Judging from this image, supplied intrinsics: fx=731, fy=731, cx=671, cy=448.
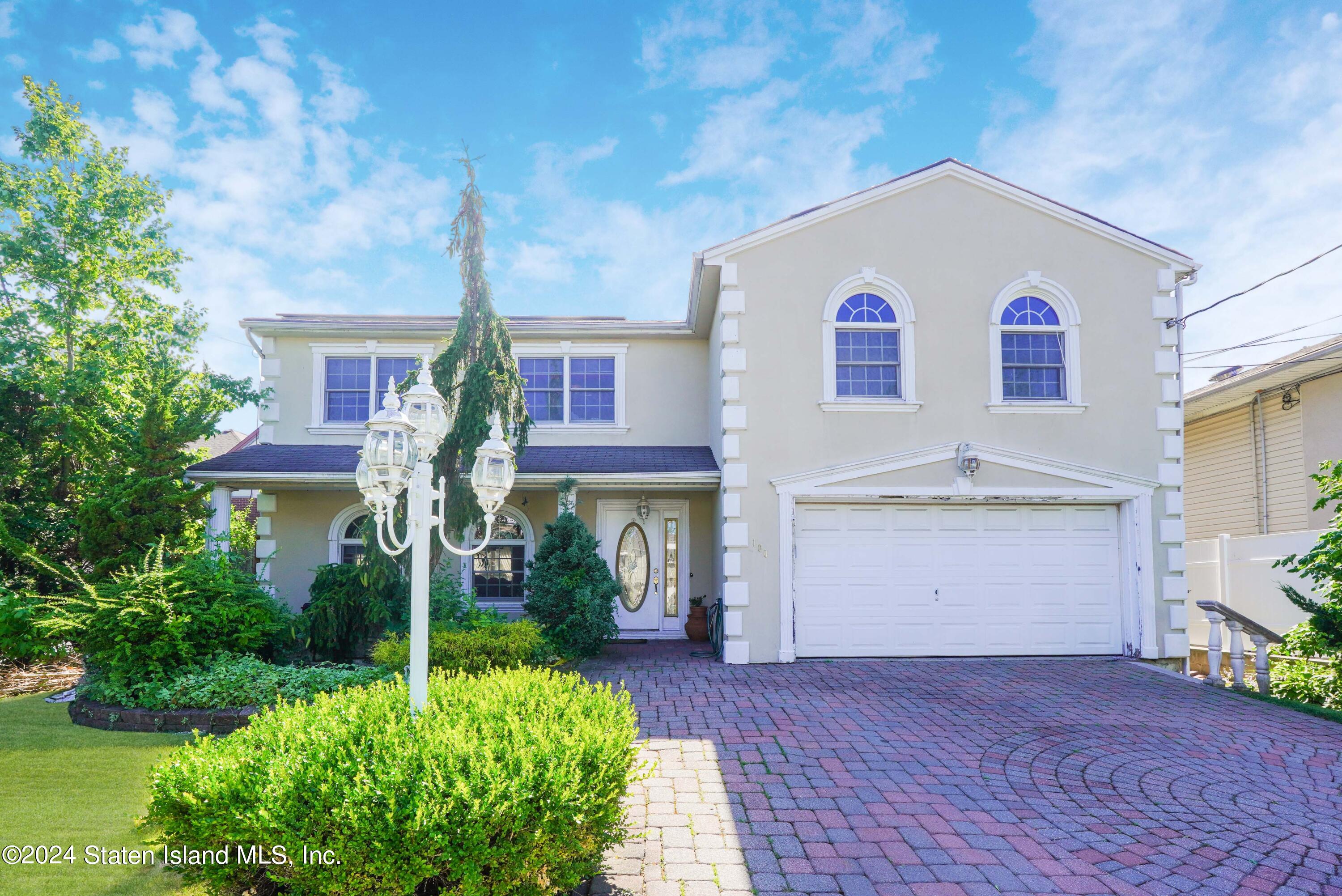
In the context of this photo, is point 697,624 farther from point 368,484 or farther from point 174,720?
point 368,484

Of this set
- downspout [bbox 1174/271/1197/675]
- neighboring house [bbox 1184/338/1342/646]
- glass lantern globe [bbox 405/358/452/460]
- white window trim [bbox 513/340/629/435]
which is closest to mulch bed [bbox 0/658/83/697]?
white window trim [bbox 513/340/629/435]

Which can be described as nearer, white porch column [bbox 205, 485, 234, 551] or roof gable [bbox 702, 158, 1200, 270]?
roof gable [bbox 702, 158, 1200, 270]

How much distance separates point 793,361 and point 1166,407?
220 inches

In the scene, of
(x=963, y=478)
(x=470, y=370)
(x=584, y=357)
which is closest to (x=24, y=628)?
(x=470, y=370)

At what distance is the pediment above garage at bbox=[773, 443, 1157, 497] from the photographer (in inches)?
414

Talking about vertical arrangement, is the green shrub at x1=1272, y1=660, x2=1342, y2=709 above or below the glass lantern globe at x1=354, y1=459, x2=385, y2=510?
below

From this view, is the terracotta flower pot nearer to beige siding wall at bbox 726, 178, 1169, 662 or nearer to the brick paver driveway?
beige siding wall at bbox 726, 178, 1169, 662

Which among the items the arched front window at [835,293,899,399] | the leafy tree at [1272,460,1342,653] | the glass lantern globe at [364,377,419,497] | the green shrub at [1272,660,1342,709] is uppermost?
the arched front window at [835,293,899,399]

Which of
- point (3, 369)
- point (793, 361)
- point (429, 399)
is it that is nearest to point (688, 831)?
point (429, 399)

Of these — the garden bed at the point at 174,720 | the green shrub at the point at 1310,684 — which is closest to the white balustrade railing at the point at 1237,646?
the green shrub at the point at 1310,684

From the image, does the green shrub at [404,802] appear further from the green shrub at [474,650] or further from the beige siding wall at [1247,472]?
the beige siding wall at [1247,472]

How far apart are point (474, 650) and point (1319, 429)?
547 inches

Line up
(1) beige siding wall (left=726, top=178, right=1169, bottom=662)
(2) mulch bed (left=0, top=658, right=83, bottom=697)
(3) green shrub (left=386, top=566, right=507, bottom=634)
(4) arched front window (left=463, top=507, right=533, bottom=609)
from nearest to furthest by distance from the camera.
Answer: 1. (2) mulch bed (left=0, top=658, right=83, bottom=697)
2. (3) green shrub (left=386, top=566, right=507, bottom=634)
3. (1) beige siding wall (left=726, top=178, right=1169, bottom=662)
4. (4) arched front window (left=463, top=507, right=533, bottom=609)

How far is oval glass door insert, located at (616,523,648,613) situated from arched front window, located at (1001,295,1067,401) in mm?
6482
